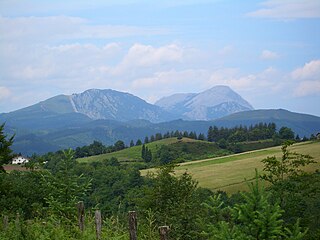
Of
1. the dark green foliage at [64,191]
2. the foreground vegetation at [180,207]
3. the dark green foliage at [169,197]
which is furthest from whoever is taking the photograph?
the dark green foliage at [169,197]

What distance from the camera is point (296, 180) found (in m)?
25.5

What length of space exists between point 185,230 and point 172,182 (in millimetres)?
5353

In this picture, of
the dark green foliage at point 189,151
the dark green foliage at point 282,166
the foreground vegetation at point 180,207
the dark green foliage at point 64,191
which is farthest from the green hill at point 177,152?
the dark green foliage at point 64,191

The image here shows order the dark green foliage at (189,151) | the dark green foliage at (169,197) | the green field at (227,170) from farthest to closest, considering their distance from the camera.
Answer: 1. the dark green foliage at (189,151)
2. the green field at (227,170)
3. the dark green foliage at (169,197)

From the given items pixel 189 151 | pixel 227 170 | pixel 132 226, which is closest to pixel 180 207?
pixel 132 226

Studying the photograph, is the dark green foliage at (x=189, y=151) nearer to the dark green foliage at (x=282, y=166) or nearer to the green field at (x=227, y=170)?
the green field at (x=227, y=170)

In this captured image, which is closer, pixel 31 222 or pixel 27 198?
pixel 31 222

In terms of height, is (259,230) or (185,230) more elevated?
(259,230)

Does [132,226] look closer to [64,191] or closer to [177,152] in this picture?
[64,191]

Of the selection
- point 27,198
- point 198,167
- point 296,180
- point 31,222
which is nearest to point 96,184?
point 198,167

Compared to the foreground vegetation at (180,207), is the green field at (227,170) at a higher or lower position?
lower

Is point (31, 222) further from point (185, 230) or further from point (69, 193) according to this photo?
point (185, 230)

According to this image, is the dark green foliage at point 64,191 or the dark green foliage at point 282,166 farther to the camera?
the dark green foliage at point 282,166

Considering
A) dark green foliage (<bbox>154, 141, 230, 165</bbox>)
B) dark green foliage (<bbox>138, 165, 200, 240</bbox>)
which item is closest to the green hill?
dark green foliage (<bbox>154, 141, 230, 165</bbox>)
